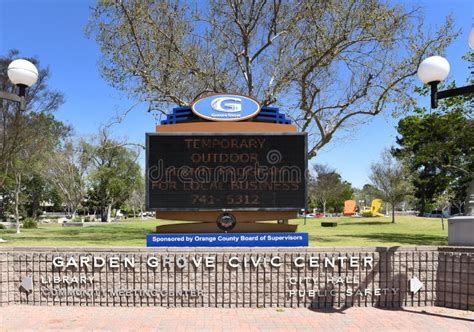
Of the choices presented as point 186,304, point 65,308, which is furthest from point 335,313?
point 65,308

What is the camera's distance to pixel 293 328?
604cm

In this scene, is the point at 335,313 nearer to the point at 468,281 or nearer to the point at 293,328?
the point at 293,328

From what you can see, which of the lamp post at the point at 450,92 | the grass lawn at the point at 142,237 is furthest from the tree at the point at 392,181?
the lamp post at the point at 450,92

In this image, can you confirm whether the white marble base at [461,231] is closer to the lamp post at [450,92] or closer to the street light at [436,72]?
the lamp post at [450,92]

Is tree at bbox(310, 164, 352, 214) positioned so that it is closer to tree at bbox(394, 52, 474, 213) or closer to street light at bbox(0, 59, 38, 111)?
tree at bbox(394, 52, 474, 213)

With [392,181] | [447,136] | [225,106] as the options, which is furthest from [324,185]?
[225,106]

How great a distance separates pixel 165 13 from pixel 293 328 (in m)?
16.5

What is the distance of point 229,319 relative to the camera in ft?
21.3

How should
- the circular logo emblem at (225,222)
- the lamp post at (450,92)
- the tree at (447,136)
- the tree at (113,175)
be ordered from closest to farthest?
the lamp post at (450,92), the circular logo emblem at (225,222), the tree at (447,136), the tree at (113,175)

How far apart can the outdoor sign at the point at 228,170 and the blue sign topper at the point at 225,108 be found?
1.75 ft

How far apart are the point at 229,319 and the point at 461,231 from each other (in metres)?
4.23

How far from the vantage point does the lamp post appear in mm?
6512

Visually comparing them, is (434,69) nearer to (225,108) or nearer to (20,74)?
(225,108)

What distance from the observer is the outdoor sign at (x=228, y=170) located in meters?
8.44
